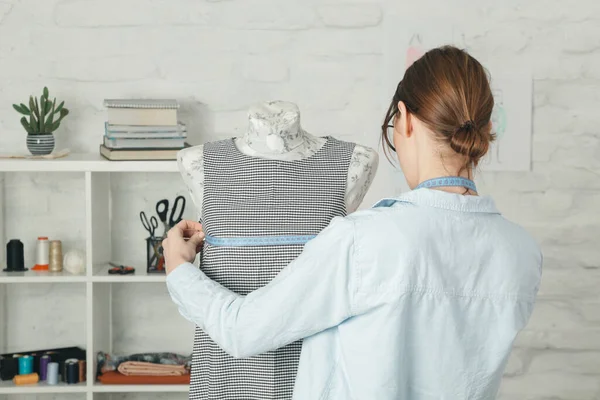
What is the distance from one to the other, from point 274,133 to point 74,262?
4.68 feet

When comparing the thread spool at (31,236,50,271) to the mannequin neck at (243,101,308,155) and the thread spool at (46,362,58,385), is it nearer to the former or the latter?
the thread spool at (46,362,58,385)

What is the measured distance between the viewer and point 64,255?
3.00 metres

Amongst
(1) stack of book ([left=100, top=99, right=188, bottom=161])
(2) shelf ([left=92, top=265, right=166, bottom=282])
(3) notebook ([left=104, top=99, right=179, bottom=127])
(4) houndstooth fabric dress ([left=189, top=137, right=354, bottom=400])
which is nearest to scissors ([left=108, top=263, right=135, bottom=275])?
(2) shelf ([left=92, top=265, right=166, bottom=282])

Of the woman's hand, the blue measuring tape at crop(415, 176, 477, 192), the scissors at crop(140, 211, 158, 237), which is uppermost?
the blue measuring tape at crop(415, 176, 477, 192)

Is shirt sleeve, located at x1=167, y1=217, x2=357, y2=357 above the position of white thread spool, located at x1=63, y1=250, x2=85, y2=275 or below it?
above

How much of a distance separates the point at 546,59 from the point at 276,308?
2.17 metres

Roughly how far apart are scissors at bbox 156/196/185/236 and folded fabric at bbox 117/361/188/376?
461 mm

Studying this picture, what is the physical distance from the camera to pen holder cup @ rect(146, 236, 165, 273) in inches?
115

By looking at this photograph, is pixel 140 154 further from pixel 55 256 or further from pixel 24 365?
pixel 24 365

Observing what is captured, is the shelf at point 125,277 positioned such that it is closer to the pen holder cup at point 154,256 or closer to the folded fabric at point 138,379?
the pen holder cup at point 154,256

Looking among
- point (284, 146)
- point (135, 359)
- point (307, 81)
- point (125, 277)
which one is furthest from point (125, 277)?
point (284, 146)

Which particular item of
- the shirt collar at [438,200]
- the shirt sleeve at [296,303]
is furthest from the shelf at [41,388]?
the shirt collar at [438,200]

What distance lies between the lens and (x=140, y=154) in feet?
9.14

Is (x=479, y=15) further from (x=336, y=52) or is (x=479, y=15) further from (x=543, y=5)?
(x=336, y=52)
